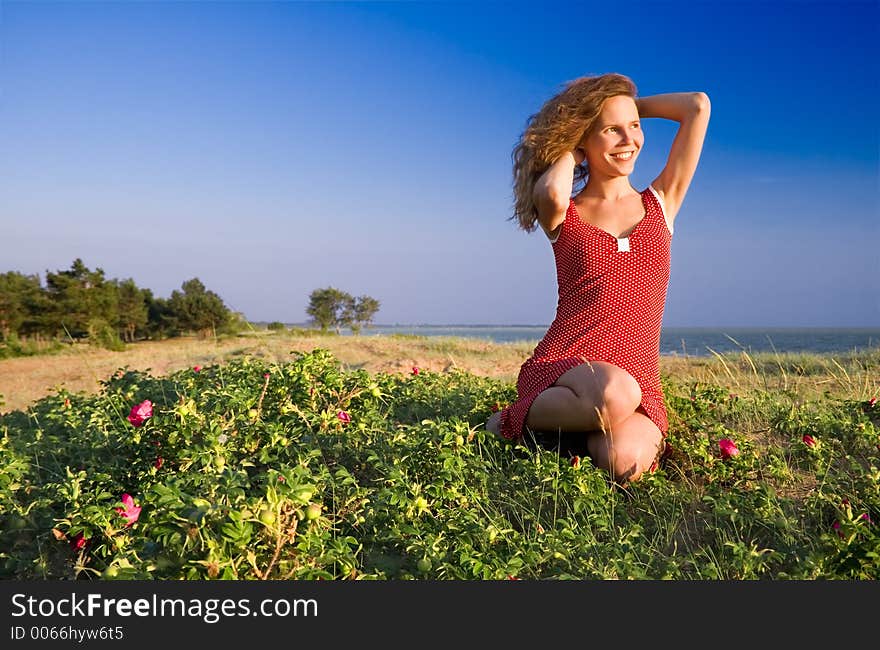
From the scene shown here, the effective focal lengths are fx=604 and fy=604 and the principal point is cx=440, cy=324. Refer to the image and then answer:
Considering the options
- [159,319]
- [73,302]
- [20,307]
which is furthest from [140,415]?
[159,319]

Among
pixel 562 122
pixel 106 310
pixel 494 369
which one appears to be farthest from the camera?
pixel 106 310

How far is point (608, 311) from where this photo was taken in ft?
12.0

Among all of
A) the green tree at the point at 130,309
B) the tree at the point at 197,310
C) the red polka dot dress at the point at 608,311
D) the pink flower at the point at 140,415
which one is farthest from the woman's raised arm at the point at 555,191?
the green tree at the point at 130,309

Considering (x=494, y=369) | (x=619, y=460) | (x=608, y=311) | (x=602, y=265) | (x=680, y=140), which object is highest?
(x=680, y=140)

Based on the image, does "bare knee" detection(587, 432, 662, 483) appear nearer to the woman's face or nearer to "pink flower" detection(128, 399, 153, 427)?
the woman's face

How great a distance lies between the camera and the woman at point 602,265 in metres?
3.36

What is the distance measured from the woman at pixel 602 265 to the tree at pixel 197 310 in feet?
108

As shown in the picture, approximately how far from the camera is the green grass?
1963 mm

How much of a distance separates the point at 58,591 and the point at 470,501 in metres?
1.65

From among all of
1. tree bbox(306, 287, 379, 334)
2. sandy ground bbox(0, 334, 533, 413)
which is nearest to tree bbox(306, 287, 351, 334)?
tree bbox(306, 287, 379, 334)

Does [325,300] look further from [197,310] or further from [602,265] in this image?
[602,265]

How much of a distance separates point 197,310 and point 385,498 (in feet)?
123

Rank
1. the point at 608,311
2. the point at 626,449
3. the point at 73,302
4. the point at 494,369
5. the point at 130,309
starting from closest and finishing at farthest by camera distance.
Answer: the point at 626,449
the point at 608,311
the point at 494,369
the point at 73,302
the point at 130,309

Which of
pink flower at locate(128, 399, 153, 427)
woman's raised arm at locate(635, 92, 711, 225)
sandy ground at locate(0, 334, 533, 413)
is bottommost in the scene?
sandy ground at locate(0, 334, 533, 413)
